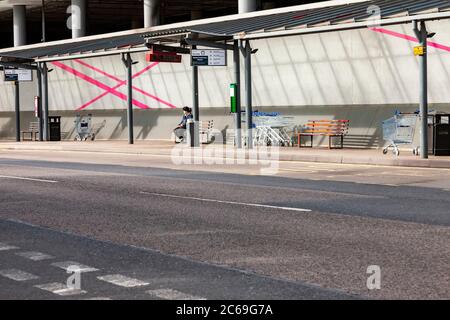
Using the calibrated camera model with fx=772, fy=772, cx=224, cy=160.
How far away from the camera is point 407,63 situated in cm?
2575

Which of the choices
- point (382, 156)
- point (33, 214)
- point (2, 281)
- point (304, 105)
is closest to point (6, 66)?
point (304, 105)

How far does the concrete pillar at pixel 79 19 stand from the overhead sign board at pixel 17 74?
8812mm

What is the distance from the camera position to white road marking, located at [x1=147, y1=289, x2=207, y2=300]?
6172mm

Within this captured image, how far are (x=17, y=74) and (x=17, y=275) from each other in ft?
103

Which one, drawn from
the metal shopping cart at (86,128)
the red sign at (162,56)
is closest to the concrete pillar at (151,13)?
the metal shopping cart at (86,128)

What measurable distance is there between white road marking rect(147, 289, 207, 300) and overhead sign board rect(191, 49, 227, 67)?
20.8m

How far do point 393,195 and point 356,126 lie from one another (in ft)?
45.9

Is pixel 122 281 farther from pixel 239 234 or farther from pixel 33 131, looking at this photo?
pixel 33 131

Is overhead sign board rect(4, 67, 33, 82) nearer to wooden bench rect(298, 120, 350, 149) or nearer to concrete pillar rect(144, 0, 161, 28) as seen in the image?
concrete pillar rect(144, 0, 161, 28)

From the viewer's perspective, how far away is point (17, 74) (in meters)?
37.0

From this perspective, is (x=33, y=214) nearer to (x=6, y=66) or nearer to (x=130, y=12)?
(x=6, y=66)

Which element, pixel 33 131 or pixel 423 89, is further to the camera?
pixel 33 131

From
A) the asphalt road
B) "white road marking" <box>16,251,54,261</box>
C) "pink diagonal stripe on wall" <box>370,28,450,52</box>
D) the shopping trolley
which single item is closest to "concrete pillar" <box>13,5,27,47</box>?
the shopping trolley

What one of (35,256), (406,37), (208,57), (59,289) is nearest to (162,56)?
(208,57)
